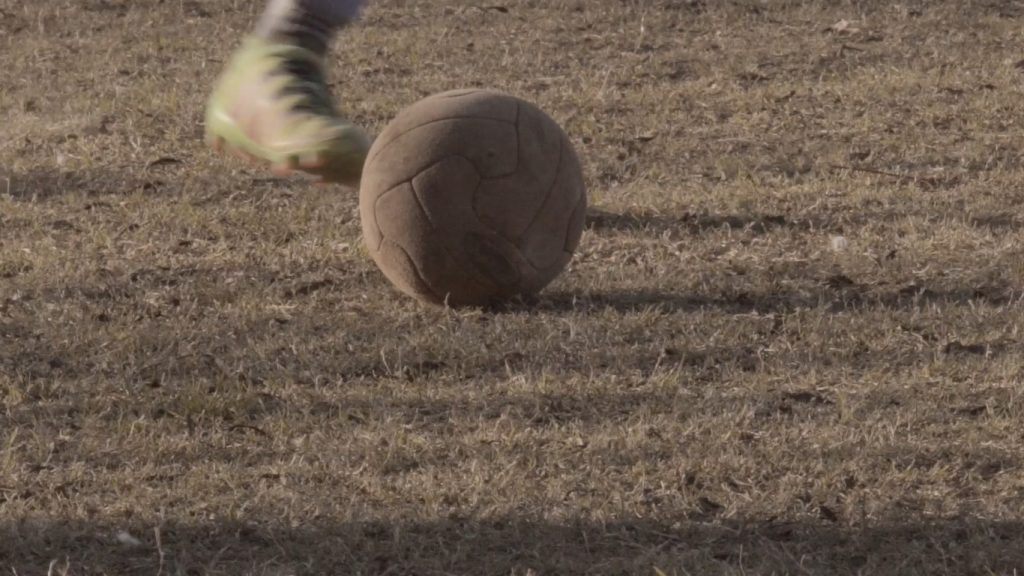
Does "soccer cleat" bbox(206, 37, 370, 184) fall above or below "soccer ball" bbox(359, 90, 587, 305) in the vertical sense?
above

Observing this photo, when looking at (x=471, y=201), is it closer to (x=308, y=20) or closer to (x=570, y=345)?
(x=570, y=345)

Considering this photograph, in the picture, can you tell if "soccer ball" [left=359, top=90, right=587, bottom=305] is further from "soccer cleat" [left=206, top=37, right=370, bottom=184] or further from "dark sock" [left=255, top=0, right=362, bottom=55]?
"dark sock" [left=255, top=0, right=362, bottom=55]

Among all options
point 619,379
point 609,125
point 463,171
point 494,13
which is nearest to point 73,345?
point 463,171

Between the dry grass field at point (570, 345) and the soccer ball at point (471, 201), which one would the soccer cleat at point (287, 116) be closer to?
the soccer ball at point (471, 201)

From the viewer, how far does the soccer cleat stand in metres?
5.07

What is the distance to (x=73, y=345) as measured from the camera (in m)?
5.50

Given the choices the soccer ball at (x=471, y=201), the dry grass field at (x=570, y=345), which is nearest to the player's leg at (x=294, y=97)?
the soccer ball at (x=471, y=201)

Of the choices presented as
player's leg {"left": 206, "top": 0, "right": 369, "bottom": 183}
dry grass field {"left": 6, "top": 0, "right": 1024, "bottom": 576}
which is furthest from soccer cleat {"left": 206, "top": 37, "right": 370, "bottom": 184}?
dry grass field {"left": 6, "top": 0, "right": 1024, "bottom": 576}

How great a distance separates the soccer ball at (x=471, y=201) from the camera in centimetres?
558

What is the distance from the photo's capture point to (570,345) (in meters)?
5.44

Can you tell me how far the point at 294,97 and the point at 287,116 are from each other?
0.06 metres

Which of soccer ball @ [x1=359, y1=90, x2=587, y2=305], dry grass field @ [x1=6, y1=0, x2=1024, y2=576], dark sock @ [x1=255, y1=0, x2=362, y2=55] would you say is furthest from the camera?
soccer ball @ [x1=359, y1=90, x2=587, y2=305]

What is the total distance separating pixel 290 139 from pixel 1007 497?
232 centimetres

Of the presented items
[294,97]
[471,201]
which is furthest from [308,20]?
[471,201]
